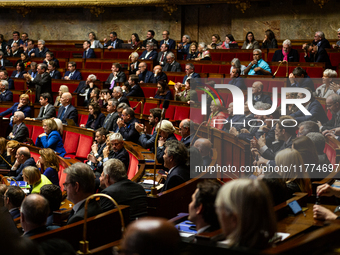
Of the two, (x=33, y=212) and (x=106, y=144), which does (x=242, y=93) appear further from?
(x=33, y=212)

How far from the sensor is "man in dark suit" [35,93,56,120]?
21.9 feet

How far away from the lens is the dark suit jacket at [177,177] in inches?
121

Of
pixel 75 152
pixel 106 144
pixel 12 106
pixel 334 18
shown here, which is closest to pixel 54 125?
→ pixel 75 152

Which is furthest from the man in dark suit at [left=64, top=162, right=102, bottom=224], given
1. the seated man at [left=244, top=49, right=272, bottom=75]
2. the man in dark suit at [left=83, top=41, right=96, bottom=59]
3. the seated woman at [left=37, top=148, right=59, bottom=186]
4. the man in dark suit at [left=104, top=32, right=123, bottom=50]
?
the man in dark suit at [left=104, top=32, right=123, bottom=50]

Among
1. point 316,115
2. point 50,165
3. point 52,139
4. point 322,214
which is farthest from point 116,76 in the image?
point 322,214

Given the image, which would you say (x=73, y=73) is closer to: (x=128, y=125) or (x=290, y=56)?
(x=128, y=125)

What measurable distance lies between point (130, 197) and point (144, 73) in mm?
5084

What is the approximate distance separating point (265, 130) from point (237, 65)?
82.6 inches

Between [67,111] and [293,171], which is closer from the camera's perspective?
[293,171]

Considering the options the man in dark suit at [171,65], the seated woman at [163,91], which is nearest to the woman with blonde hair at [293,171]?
the seated woman at [163,91]

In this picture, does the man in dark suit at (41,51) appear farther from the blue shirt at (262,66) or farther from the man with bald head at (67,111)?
the blue shirt at (262,66)

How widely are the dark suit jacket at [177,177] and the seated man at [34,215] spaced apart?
1107mm

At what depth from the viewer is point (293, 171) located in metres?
2.66

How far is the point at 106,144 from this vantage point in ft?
14.9
